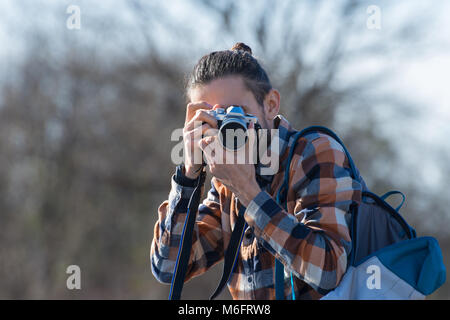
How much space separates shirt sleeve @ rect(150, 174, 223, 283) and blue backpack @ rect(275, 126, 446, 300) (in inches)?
17.6

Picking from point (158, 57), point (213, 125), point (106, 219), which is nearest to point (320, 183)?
point (213, 125)

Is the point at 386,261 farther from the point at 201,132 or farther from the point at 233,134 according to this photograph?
the point at 201,132

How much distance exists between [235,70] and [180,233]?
0.61 metres

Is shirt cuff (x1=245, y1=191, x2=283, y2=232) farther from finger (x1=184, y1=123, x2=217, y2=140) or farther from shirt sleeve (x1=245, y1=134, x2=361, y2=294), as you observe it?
finger (x1=184, y1=123, x2=217, y2=140)

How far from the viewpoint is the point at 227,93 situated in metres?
1.89

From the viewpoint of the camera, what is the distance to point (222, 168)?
5.45ft

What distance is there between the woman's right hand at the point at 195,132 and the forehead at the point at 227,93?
5 centimetres

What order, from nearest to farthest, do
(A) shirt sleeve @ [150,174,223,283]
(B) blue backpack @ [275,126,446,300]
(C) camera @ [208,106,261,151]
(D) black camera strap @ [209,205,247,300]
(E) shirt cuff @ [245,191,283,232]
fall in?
(B) blue backpack @ [275,126,446,300], (E) shirt cuff @ [245,191,283,232], (C) camera @ [208,106,261,151], (D) black camera strap @ [209,205,247,300], (A) shirt sleeve @ [150,174,223,283]

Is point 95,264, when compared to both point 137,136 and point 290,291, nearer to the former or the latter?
point 137,136

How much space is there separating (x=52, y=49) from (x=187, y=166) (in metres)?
6.76

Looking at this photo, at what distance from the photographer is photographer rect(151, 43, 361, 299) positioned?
59.8 inches

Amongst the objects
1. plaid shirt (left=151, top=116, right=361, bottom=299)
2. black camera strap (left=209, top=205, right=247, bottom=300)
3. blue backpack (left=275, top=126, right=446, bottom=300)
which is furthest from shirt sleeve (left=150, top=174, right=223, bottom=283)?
blue backpack (left=275, top=126, right=446, bottom=300)

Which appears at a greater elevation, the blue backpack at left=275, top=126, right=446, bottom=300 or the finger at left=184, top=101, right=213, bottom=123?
the finger at left=184, top=101, right=213, bottom=123

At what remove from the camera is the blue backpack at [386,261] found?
1455 millimetres
